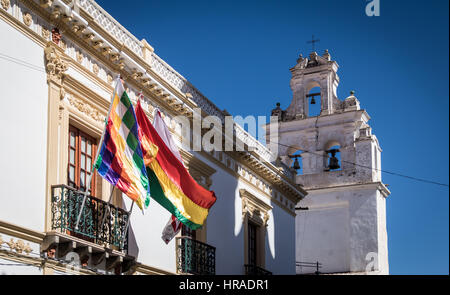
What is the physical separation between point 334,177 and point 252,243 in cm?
1089

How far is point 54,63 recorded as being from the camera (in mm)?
12875

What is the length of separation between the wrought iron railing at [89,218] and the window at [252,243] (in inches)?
266

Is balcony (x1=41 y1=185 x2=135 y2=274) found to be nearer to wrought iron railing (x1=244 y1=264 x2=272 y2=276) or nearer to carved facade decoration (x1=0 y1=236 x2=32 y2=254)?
carved facade decoration (x1=0 y1=236 x2=32 y2=254)

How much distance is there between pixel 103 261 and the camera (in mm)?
13578

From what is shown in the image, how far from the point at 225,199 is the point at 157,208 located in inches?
136

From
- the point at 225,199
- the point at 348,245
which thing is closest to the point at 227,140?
the point at 225,199

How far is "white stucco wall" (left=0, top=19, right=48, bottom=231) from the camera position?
11.5 m

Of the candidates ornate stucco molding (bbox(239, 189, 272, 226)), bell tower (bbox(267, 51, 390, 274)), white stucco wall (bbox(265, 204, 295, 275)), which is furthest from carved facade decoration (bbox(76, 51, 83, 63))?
bell tower (bbox(267, 51, 390, 274))

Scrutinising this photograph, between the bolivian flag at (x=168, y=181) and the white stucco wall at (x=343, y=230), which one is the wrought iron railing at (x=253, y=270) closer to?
the bolivian flag at (x=168, y=181)

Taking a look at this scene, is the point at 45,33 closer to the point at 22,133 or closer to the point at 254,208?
the point at 22,133

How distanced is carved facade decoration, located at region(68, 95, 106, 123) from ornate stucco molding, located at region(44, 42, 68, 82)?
1.76 ft

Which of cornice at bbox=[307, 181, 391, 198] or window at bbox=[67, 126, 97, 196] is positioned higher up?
cornice at bbox=[307, 181, 391, 198]

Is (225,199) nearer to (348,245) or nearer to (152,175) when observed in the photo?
(152,175)

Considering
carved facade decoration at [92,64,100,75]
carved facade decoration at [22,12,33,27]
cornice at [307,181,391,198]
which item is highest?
cornice at [307,181,391,198]
